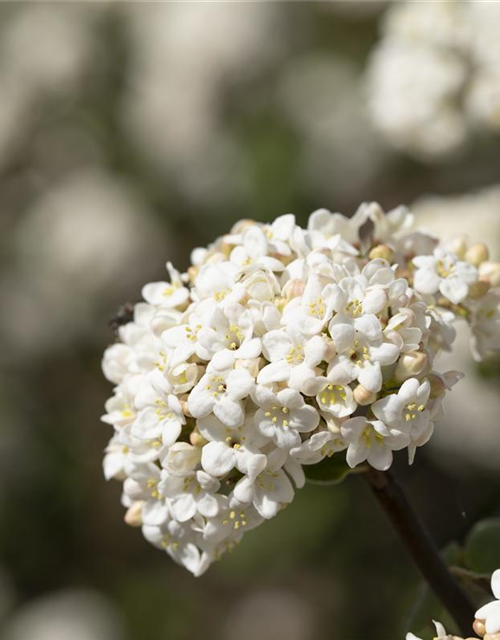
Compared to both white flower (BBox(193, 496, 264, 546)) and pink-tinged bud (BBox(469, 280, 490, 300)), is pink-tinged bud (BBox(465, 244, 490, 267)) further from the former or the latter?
white flower (BBox(193, 496, 264, 546))

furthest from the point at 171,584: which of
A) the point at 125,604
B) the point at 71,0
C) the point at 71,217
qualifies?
the point at 71,0

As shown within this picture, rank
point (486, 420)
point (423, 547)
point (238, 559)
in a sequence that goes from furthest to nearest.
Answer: point (238, 559) → point (486, 420) → point (423, 547)

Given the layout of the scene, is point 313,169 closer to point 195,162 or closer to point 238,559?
point 195,162

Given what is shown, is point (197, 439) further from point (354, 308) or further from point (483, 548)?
point (483, 548)

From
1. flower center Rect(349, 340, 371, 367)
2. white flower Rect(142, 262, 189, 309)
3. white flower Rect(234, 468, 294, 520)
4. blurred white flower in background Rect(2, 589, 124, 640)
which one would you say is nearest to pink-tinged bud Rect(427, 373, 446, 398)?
flower center Rect(349, 340, 371, 367)

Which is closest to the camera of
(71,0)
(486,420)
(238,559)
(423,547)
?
(423,547)

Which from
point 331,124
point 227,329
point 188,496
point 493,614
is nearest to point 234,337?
point 227,329

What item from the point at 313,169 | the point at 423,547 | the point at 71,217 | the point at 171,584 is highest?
the point at 423,547
